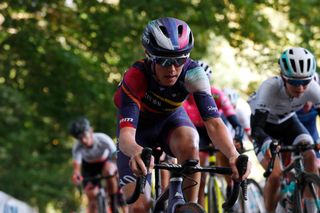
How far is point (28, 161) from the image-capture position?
25.9m

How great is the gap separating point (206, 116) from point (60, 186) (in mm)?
19324

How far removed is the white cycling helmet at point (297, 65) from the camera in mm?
10133

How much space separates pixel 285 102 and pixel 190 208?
12.3 feet

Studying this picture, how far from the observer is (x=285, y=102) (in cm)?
1066

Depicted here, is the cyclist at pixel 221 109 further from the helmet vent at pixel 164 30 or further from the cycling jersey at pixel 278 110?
the helmet vent at pixel 164 30

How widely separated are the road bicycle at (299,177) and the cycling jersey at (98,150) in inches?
197

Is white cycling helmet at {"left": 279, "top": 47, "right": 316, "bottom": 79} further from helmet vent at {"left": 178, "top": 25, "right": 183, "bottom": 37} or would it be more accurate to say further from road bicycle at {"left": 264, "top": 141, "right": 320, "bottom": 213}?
helmet vent at {"left": 178, "top": 25, "right": 183, "bottom": 37}

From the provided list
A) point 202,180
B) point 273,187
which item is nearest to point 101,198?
point 202,180

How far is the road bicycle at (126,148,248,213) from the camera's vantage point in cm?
690

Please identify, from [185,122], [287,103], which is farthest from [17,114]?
[185,122]

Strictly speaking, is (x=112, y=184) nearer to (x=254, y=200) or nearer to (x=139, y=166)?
(x=254, y=200)

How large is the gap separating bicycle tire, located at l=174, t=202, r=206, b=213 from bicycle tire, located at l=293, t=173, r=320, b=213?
105 inches

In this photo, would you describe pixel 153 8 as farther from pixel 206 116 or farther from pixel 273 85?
pixel 206 116

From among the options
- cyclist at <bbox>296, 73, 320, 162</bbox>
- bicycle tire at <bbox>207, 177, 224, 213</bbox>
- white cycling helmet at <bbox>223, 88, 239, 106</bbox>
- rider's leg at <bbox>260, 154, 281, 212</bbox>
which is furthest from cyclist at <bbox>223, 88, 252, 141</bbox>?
rider's leg at <bbox>260, 154, 281, 212</bbox>
